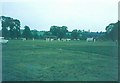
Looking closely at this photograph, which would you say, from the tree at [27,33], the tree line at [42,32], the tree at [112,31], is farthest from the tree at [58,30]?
the tree at [112,31]

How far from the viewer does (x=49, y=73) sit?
4438mm

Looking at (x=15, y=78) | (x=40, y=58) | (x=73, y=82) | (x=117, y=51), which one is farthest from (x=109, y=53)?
(x=15, y=78)

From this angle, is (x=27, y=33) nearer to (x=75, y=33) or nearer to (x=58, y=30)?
(x=58, y=30)

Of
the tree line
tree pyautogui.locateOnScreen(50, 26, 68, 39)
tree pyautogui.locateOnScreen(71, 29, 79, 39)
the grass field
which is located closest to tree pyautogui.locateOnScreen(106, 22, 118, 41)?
the tree line

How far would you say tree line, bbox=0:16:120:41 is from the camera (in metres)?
4.51

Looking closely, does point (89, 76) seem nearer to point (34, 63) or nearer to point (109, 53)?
point (109, 53)

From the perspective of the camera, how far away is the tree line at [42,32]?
4512mm

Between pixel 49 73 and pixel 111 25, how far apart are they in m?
1.21

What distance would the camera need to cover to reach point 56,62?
445cm

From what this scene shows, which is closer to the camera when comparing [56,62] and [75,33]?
[56,62]

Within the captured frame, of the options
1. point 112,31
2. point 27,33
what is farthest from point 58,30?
point 112,31

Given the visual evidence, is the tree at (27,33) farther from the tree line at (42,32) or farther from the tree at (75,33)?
the tree at (75,33)

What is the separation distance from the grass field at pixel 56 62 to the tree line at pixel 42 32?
0.13 m

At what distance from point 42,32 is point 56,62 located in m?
0.53
